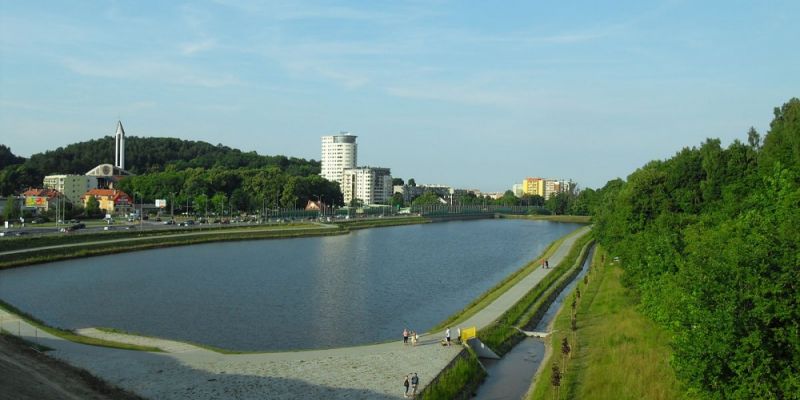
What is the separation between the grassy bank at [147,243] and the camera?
52.4 m

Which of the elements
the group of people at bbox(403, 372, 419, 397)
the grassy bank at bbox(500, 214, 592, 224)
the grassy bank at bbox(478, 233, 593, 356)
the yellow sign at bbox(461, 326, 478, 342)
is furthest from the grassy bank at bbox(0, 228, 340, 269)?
the grassy bank at bbox(500, 214, 592, 224)

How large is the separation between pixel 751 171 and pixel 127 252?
174ft

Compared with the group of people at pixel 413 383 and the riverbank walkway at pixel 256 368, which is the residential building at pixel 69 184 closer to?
the riverbank walkway at pixel 256 368

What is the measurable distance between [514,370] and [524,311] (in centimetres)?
968

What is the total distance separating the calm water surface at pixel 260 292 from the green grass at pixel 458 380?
6.27 meters

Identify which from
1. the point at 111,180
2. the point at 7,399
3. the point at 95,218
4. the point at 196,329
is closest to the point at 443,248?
the point at 196,329

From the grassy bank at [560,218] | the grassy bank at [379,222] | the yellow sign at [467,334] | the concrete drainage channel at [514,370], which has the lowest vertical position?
the concrete drainage channel at [514,370]

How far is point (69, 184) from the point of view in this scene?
138 meters

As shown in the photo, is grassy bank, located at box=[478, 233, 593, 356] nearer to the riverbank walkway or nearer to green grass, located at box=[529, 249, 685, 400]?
green grass, located at box=[529, 249, 685, 400]

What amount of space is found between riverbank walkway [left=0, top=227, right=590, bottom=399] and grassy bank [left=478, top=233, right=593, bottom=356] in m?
2.38

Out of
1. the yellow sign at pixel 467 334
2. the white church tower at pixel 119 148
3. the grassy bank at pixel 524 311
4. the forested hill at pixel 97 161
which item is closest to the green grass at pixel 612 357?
the grassy bank at pixel 524 311

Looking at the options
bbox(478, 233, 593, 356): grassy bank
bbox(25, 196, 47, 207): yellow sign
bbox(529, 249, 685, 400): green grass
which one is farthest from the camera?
bbox(25, 196, 47, 207): yellow sign

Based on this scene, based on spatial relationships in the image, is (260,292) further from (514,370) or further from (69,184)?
(69,184)

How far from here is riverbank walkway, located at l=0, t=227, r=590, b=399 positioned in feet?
63.1
